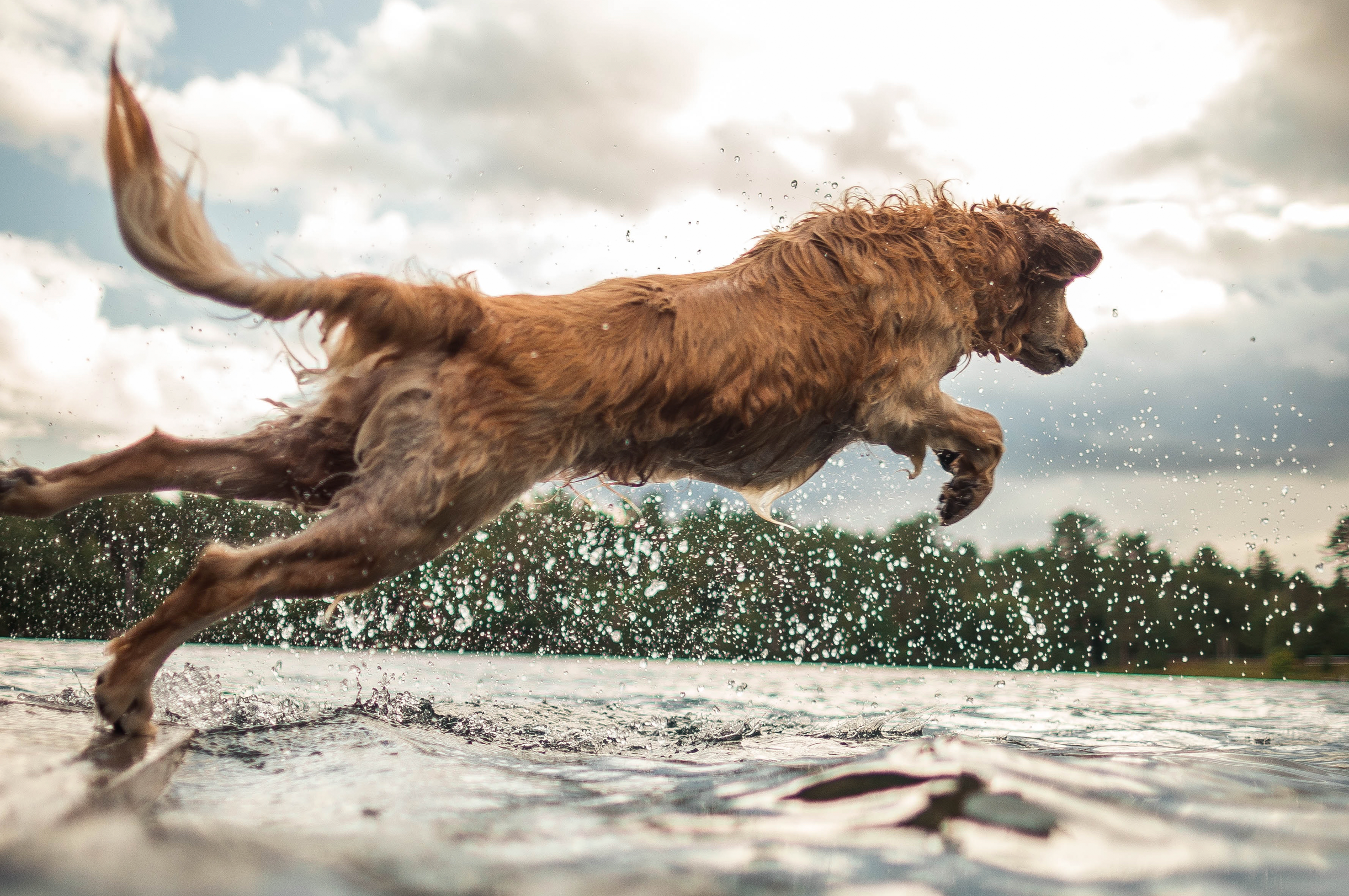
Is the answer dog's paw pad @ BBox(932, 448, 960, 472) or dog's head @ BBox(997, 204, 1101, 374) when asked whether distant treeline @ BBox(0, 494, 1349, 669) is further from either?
dog's head @ BBox(997, 204, 1101, 374)

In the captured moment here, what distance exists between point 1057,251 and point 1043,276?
0.16m

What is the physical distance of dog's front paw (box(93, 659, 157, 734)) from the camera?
3225 millimetres

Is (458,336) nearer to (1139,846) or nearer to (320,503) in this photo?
(320,503)

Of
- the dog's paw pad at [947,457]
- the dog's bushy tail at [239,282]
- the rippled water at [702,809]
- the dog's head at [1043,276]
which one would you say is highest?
the dog's head at [1043,276]

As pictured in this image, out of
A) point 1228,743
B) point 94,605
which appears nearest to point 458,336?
point 1228,743

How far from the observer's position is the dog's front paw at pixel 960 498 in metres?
4.82

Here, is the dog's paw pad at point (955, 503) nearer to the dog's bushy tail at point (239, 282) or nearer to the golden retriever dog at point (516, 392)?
the golden retriever dog at point (516, 392)

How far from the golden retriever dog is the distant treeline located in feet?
2.44

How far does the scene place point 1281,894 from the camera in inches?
70.4

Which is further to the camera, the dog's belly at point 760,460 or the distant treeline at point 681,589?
the distant treeline at point 681,589

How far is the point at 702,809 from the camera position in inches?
96.2

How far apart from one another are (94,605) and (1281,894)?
713 inches

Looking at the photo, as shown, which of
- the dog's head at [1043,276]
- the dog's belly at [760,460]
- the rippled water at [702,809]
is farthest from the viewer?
the dog's head at [1043,276]

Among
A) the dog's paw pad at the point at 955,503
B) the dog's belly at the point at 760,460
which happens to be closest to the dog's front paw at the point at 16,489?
the dog's belly at the point at 760,460
